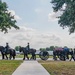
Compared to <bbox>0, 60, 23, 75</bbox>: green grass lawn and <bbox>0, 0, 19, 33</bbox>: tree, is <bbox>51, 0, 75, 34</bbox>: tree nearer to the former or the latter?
<bbox>0, 60, 23, 75</bbox>: green grass lawn

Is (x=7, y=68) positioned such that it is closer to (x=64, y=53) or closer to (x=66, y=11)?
(x=66, y=11)

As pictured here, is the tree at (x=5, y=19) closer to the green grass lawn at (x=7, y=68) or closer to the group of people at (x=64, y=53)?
the group of people at (x=64, y=53)

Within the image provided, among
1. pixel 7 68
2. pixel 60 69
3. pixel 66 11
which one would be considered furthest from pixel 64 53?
pixel 7 68

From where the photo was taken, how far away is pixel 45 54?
4816 cm

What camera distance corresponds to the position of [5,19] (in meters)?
57.7

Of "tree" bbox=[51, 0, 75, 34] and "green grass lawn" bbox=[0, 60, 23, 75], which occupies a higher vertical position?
"tree" bbox=[51, 0, 75, 34]

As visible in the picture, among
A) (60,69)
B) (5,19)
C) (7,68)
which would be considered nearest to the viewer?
(60,69)

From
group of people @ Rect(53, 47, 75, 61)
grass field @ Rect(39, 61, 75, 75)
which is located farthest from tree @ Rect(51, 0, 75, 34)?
group of people @ Rect(53, 47, 75, 61)

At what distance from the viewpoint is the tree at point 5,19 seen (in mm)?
57134

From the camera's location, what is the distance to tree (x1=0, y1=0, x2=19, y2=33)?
57.1 metres

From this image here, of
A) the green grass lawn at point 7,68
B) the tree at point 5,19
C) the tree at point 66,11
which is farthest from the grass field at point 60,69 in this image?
the tree at point 5,19

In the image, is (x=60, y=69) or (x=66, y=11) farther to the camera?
(x=66, y=11)

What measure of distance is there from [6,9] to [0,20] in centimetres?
401

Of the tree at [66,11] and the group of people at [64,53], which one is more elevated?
the tree at [66,11]
